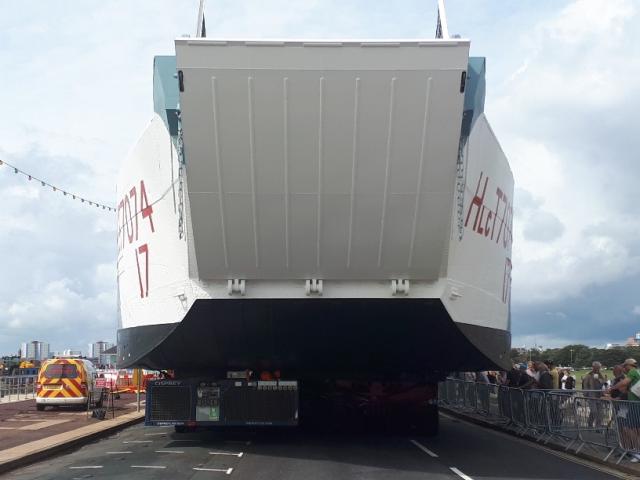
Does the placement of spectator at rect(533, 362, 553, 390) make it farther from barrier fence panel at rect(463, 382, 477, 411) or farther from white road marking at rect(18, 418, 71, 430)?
white road marking at rect(18, 418, 71, 430)

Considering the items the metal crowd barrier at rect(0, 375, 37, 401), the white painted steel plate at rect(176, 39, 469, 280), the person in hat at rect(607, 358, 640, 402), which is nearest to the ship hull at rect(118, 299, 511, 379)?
the white painted steel plate at rect(176, 39, 469, 280)

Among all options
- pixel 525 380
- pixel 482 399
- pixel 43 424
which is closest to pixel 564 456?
pixel 525 380

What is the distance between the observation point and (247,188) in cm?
1030

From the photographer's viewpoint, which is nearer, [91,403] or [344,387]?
[344,387]

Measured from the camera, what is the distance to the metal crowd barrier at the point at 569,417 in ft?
37.7

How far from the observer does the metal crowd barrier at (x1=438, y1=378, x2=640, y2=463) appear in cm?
1149

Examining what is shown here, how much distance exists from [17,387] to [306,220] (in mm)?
20627

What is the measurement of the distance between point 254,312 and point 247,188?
207cm

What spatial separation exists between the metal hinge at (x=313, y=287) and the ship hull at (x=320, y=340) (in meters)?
0.18

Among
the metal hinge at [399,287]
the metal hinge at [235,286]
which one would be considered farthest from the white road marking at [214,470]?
the metal hinge at [399,287]

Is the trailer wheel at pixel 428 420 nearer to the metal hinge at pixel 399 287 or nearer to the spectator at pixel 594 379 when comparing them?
the spectator at pixel 594 379

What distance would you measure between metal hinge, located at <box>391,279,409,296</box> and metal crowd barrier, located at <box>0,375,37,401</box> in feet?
65.2

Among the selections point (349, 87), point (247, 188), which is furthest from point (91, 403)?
point (349, 87)

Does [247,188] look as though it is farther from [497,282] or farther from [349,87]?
[497,282]
